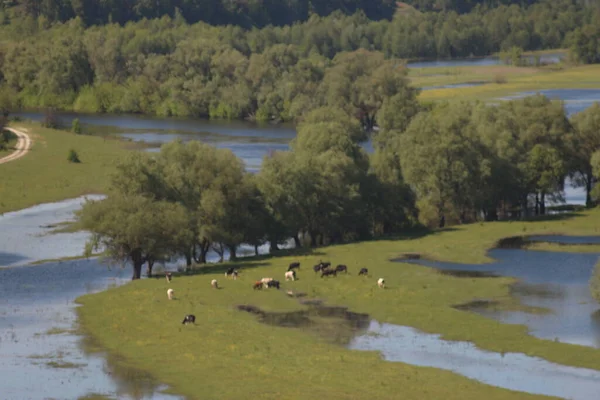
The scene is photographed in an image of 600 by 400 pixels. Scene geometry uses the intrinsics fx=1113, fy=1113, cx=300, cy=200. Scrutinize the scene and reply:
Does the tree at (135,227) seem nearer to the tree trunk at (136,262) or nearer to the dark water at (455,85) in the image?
the tree trunk at (136,262)

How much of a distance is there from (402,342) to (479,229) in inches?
1296

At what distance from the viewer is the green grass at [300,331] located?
41844 mm

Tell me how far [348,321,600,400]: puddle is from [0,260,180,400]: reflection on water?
11.0m

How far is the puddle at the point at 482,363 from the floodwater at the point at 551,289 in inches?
158

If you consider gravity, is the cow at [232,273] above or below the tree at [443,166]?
below

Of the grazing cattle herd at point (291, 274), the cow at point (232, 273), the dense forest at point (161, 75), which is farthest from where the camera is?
the dense forest at point (161, 75)

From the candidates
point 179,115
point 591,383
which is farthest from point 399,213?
point 179,115

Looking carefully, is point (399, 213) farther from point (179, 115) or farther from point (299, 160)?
point (179, 115)

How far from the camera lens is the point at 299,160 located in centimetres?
7806

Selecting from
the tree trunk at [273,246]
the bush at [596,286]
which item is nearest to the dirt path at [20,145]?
the tree trunk at [273,246]

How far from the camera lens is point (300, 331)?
50781 mm

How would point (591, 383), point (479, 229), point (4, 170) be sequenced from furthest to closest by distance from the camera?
point (4, 170) < point (479, 229) < point (591, 383)

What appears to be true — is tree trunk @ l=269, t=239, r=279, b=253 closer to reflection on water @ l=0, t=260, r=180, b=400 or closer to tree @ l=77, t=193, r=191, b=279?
tree @ l=77, t=193, r=191, b=279

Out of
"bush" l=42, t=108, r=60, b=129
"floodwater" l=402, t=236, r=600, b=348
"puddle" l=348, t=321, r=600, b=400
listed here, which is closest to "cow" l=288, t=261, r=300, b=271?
"floodwater" l=402, t=236, r=600, b=348
